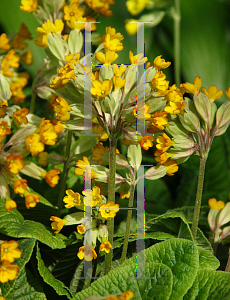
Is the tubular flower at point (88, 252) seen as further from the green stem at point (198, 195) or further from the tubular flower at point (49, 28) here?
the tubular flower at point (49, 28)

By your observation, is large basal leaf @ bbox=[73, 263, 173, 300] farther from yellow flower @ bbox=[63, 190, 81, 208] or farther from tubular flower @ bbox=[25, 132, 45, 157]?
tubular flower @ bbox=[25, 132, 45, 157]

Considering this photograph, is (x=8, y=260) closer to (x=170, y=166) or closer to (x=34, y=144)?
(x=34, y=144)

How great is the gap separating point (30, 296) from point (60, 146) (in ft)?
1.48

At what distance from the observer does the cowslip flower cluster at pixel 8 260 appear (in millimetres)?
720

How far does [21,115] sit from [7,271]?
0.37 m

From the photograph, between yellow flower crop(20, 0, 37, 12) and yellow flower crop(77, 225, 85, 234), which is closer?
yellow flower crop(77, 225, 85, 234)

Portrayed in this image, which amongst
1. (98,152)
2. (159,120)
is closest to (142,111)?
(159,120)

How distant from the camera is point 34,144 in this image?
863 mm

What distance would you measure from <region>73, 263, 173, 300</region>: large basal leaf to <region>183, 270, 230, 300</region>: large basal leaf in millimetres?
93

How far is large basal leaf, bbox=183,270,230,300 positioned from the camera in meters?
0.74

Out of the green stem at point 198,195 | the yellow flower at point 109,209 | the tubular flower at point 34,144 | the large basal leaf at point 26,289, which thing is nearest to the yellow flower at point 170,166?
the green stem at point 198,195

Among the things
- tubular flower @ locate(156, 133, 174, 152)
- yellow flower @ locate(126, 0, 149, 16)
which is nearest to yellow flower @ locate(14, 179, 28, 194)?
tubular flower @ locate(156, 133, 174, 152)

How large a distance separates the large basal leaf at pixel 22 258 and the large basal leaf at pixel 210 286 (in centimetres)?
35

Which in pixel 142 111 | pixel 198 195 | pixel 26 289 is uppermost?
pixel 142 111
